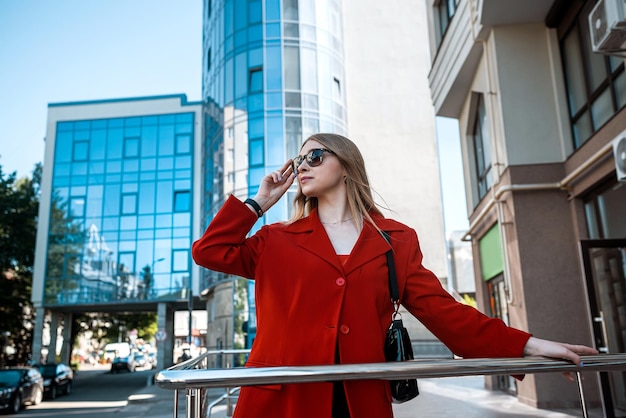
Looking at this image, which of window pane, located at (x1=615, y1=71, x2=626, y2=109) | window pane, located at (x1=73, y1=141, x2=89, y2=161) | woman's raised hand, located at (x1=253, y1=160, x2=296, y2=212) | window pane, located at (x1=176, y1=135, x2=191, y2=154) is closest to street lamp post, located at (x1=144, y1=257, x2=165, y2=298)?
window pane, located at (x1=176, y1=135, x2=191, y2=154)

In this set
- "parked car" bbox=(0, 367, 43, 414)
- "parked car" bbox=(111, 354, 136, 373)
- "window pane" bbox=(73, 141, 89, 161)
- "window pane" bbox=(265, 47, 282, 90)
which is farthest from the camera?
"parked car" bbox=(111, 354, 136, 373)

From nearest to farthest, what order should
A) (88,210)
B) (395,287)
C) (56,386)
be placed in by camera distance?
(395,287), (56,386), (88,210)

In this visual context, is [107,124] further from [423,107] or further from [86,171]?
[423,107]

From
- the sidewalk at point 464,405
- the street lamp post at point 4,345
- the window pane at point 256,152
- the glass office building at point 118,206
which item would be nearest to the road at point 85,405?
the sidewalk at point 464,405

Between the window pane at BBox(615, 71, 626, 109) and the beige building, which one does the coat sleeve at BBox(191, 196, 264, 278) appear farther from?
the window pane at BBox(615, 71, 626, 109)

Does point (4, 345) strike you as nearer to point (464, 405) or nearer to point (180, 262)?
point (180, 262)

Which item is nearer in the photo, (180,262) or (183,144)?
(180,262)

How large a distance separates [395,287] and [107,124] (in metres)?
36.0

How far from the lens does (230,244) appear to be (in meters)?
2.19

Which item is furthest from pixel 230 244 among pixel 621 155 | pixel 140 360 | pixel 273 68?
pixel 140 360

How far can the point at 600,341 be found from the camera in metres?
7.39

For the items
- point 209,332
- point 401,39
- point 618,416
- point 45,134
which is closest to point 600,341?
point 618,416

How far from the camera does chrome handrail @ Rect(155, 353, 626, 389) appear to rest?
5.23 feet

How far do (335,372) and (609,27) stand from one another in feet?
18.4
